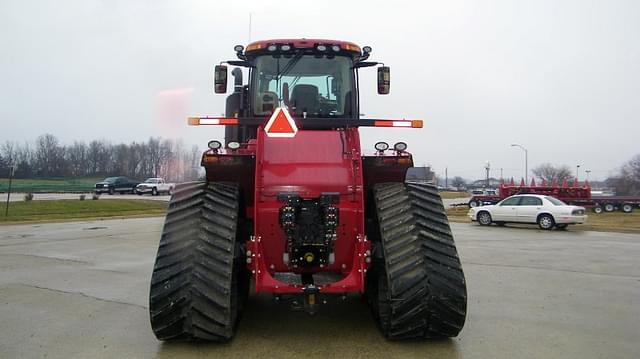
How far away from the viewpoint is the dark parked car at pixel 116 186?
175 ft

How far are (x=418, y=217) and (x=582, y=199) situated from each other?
3308 centimetres

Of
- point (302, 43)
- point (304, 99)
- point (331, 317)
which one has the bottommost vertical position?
point (331, 317)

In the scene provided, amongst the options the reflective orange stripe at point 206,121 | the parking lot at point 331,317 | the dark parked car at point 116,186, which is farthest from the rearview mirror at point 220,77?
the dark parked car at point 116,186

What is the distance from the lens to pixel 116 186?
53.6 metres

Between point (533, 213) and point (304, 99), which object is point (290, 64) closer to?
point (304, 99)

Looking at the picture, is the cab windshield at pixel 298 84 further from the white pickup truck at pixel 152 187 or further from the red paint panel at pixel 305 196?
the white pickup truck at pixel 152 187

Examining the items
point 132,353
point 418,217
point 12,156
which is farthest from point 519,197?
point 12,156

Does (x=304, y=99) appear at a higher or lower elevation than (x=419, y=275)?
higher

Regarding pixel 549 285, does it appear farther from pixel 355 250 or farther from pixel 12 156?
pixel 12 156

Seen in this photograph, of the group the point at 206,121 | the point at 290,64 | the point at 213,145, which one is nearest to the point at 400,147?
the point at 290,64

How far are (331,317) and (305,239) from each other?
169 cm

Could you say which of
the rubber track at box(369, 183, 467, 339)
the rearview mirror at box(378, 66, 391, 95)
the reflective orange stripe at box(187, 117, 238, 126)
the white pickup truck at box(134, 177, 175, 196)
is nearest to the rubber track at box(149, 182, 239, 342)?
the reflective orange stripe at box(187, 117, 238, 126)

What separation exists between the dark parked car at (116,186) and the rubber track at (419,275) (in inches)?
2088

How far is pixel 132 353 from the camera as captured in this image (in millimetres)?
4703
